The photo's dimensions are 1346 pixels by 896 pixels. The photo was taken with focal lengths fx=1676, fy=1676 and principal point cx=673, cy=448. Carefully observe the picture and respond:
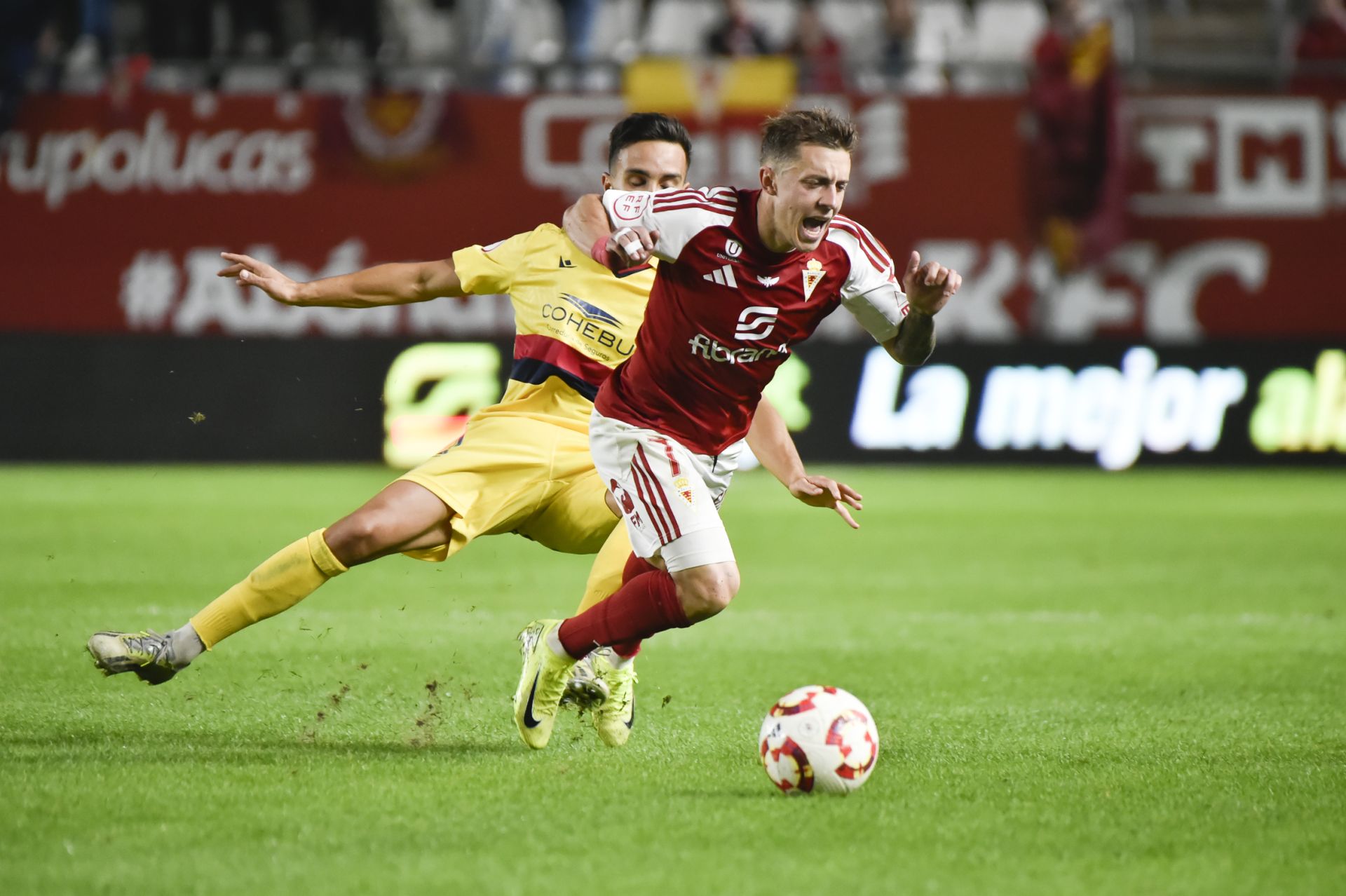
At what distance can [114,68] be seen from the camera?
15.4 m

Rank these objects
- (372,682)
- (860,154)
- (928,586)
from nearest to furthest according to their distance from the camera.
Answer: (372,682), (928,586), (860,154)

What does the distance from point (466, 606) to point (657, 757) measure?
350cm

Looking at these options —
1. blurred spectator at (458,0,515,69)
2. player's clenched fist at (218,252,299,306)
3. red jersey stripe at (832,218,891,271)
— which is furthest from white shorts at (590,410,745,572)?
blurred spectator at (458,0,515,69)

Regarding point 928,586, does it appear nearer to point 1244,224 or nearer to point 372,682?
point 372,682

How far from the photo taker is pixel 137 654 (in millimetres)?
5027

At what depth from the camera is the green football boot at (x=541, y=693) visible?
510 centimetres

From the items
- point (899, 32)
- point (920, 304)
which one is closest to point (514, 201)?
point (899, 32)

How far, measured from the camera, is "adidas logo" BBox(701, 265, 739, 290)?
4891 millimetres

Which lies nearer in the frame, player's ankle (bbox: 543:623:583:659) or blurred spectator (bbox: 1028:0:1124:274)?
player's ankle (bbox: 543:623:583:659)

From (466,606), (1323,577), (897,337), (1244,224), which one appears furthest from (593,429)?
(1244,224)

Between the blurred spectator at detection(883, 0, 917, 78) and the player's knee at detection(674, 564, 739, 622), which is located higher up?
the blurred spectator at detection(883, 0, 917, 78)

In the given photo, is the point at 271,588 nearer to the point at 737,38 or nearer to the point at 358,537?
the point at 358,537

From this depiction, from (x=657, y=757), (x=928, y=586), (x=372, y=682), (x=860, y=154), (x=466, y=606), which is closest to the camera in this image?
(x=657, y=757)

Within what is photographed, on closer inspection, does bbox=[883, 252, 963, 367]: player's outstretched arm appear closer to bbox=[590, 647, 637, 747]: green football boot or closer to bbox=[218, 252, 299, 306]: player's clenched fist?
bbox=[590, 647, 637, 747]: green football boot
